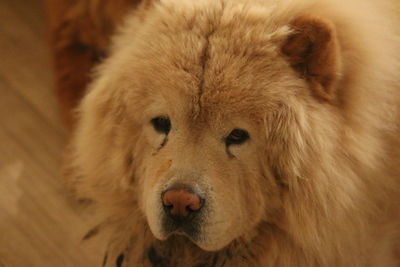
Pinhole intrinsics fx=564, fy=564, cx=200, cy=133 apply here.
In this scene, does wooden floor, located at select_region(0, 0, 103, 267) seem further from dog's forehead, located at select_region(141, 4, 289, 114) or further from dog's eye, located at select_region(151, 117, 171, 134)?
dog's forehead, located at select_region(141, 4, 289, 114)

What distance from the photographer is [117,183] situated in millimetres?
1597

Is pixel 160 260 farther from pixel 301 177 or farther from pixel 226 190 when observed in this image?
pixel 301 177

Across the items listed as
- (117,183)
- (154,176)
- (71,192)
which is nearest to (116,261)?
(117,183)

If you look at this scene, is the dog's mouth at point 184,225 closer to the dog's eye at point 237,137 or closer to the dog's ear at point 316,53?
the dog's eye at point 237,137

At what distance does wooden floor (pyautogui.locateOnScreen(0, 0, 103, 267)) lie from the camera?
207 centimetres

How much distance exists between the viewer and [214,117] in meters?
1.34

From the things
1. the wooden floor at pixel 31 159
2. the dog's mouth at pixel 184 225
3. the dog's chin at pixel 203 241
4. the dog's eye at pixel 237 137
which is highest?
the dog's eye at pixel 237 137

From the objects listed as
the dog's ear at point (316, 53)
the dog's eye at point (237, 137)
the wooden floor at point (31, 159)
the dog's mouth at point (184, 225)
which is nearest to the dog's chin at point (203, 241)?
the dog's mouth at point (184, 225)

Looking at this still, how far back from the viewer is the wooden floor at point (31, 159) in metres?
2.07

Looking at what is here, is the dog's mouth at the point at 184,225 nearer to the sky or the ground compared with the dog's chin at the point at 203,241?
nearer to the sky

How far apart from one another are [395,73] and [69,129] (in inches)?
54.9

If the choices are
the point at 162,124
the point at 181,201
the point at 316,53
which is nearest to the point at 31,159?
the point at 162,124

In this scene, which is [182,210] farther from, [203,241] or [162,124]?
[162,124]

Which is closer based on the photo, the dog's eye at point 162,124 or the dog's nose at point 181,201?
the dog's nose at point 181,201
